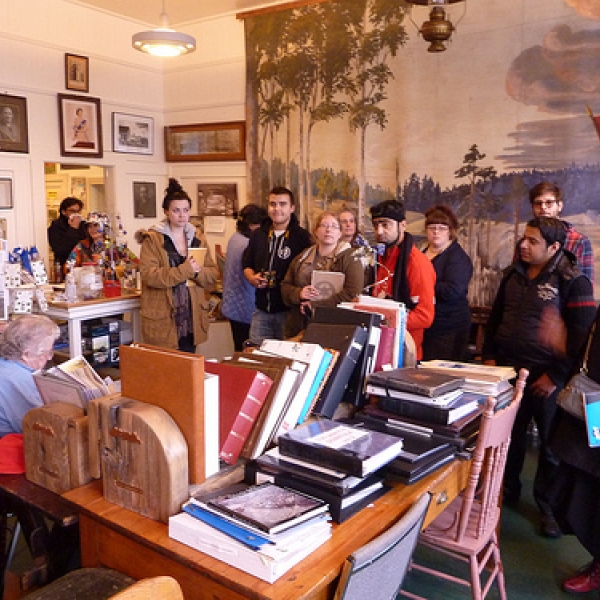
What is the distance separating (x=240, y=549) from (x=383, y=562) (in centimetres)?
32

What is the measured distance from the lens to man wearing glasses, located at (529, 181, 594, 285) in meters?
3.21

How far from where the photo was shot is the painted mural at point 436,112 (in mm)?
3998

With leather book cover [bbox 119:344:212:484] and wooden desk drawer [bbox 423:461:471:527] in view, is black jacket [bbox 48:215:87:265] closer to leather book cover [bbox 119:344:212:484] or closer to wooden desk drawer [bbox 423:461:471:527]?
leather book cover [bbox 119:344:212:484]

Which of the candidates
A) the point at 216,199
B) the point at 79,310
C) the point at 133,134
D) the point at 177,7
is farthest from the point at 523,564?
the point at 177,7

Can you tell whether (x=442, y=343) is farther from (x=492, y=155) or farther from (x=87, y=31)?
(x=87, y=31)

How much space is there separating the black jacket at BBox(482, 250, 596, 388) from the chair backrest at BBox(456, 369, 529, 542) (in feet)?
2.65

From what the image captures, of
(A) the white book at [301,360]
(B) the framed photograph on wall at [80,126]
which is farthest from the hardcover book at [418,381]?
(B) the framed photograph on wall at [80,126]

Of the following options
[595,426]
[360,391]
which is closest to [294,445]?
[360,391]

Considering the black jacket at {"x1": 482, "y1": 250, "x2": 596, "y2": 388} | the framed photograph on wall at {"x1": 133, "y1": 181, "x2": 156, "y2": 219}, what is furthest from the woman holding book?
Answer: the framed photograph on wall at {"x1": 133, "y1": 181, "x2": 156, "y2": 219}

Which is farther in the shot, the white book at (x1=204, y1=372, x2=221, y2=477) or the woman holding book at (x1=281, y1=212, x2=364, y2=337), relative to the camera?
the woman holding book at (x1=281, y1=212, x2=364, y2=337)

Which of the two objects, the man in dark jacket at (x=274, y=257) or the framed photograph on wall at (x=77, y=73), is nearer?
the man in dark jacket at (x=274, y=257)

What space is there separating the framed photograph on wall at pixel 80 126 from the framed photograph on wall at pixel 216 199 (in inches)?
42.6

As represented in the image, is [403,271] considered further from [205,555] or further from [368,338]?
[205,555]

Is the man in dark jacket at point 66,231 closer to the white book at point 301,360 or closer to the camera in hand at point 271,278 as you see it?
the camera in hand at point 271,278
